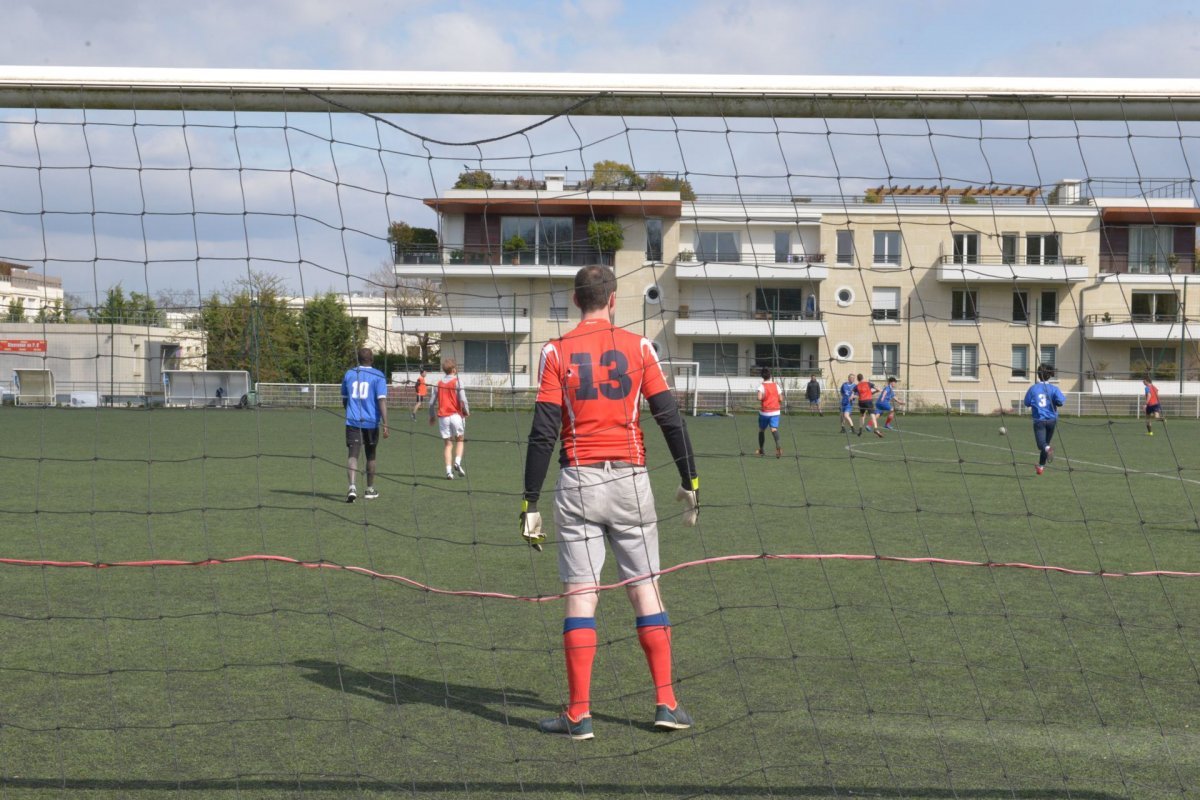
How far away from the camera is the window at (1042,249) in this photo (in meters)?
6.77

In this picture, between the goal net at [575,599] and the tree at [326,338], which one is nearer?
the goal net at [575,599]

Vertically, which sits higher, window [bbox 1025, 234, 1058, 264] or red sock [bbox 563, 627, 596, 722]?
window [bbox 1025, 234, 1058, 264]

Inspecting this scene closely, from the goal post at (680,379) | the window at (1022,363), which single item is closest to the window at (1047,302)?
the window at (1022,363)

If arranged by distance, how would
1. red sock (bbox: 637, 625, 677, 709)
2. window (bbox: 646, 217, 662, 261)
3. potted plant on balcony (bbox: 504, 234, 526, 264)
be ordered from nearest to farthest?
red sock (bbox: 637, 625, 677, 709) < window (bbox: 646, 217, 662, 261) < potted plant on balcony (bbox: 504, 234, 526, 264)

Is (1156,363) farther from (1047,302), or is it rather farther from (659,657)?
(659,657)

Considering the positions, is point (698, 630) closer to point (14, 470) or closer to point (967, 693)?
point (967, 693)

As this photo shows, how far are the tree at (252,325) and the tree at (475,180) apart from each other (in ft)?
2.96

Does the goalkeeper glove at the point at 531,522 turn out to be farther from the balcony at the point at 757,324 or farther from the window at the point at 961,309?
the window at the point at 961,309

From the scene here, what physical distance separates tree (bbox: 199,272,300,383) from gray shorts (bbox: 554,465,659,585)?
1.48 meters

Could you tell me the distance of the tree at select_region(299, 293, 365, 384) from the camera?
270 inches

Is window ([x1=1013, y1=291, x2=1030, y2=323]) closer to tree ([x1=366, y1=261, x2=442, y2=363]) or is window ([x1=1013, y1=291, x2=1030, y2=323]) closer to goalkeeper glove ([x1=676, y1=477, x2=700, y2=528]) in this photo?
goalkeeper glove ([x1=676, y1=477, x2=700, y2=528])

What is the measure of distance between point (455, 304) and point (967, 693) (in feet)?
11.3

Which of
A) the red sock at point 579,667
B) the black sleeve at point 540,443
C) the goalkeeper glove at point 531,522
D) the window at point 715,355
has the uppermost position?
the window at point 715,355

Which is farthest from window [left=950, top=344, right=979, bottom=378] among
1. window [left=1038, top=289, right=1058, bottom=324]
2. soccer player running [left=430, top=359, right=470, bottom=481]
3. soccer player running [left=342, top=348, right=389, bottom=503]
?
soccer player running [left=430, top=359, right=470, bottom=481]
